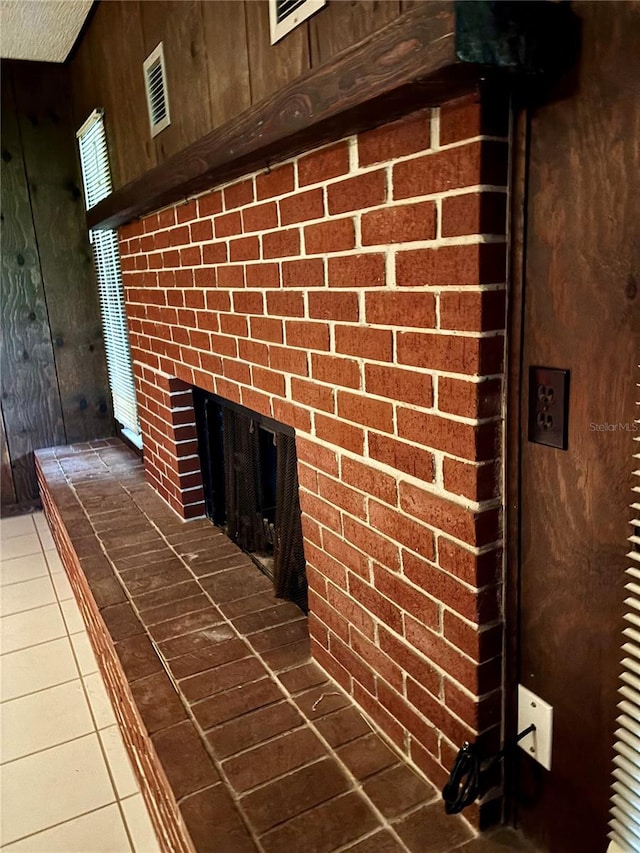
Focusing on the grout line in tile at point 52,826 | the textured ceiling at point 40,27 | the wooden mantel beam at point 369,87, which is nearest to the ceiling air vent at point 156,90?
the wooden mantel beam at point 369,87

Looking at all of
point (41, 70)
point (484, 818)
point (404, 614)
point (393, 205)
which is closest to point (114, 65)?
point (41, 70)

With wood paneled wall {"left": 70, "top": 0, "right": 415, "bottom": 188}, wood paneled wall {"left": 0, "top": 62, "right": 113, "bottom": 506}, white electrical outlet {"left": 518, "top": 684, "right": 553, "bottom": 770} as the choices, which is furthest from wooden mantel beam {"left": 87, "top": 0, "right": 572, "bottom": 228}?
wood paneled wall {"left": 0, "top": 62, "right": 113, "bottom": 506}

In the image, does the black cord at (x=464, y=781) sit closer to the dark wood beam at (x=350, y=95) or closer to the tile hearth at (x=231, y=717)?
the tile hearth at (x=231, y=717)

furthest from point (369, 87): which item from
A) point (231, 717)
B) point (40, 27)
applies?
point (40, 27)

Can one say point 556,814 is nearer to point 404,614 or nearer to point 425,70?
point 404,614

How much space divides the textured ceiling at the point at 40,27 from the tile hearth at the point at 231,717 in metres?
2.38

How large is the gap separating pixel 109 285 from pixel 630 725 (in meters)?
3.55

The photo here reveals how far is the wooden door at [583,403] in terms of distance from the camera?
0.87 meters

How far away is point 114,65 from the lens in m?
2.70

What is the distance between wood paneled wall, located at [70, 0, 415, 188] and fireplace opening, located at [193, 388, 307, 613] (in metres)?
0.95

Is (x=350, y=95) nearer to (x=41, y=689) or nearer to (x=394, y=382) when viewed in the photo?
(x=394, y=382)

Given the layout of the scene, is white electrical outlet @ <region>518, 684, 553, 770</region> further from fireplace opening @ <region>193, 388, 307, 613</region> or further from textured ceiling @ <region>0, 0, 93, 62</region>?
textured ceiling @ <region>0, 0, 93, 62</region>

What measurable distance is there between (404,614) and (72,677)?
169cm

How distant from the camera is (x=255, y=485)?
2332 millimetres
